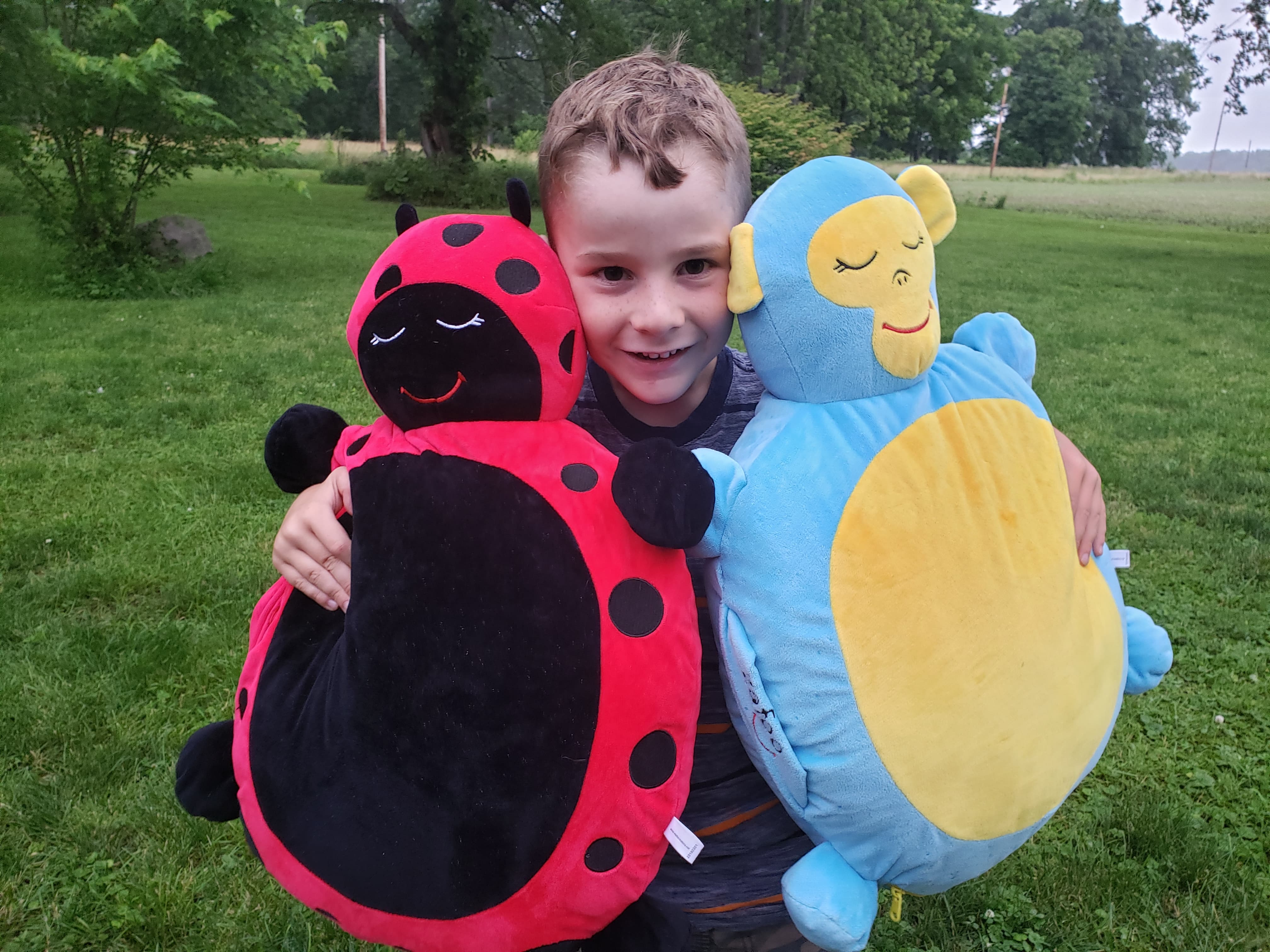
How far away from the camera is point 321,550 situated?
49.6 inches

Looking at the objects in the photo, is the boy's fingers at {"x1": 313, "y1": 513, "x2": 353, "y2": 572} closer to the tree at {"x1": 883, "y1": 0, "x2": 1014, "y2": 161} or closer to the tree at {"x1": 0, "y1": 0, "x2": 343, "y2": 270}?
the tree at {"x1": 0, "y1": 0, "x2": 343, "y2": 270}

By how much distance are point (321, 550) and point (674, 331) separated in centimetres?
59

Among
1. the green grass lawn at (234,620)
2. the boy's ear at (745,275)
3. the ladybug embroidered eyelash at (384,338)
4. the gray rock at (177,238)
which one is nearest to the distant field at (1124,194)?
the gray rock at (177,238)

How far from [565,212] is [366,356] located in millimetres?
386

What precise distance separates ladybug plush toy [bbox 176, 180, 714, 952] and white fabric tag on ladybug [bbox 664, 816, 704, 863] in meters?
0.02

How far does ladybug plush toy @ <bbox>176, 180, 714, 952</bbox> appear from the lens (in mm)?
1083

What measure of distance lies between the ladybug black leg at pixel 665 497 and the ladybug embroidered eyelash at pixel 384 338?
1.09 feet

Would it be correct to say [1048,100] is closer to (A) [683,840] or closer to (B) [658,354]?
(B) [658,354]

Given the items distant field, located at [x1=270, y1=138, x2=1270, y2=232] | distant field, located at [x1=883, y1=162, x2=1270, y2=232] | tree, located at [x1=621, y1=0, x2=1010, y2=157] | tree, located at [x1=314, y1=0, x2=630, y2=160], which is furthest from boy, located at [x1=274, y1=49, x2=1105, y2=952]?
tree, located at [x1=621, y1=0, x2=1010, y2=157]

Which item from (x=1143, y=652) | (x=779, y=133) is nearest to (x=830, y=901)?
(x=1143, y=652)

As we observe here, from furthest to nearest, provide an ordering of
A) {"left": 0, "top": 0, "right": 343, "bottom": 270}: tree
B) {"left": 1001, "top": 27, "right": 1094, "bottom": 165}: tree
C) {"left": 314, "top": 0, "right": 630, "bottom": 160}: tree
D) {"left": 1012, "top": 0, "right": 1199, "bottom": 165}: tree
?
{"left": 1012, "top": 0, "right": 1199, "bottom": 165}: tree, {"left": 1001, "top": 27, "right": 1094, "bottom": 165}: tree, {"left": 314, "top": 0, "right": 630, "bottom": 160}: tree, {"left": 0, "top": 0, "right": 343, "bottom": 270}: tree

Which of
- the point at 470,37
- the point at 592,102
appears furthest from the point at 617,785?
the point at 470,37

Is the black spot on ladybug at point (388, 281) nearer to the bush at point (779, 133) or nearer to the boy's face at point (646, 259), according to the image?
the boy's face at point (646, 259)

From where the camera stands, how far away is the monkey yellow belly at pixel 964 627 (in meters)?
1.10
